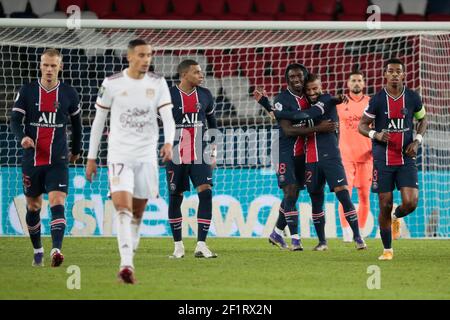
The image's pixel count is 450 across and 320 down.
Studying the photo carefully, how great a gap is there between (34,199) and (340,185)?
3724 millimetres

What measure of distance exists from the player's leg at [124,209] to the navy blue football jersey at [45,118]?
162 cm

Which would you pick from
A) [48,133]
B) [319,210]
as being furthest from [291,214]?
[48,133]

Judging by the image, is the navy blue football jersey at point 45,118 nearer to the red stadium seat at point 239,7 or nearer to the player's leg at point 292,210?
the player's leg at point 292,210

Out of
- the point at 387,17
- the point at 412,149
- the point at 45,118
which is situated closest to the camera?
the point at 45,118

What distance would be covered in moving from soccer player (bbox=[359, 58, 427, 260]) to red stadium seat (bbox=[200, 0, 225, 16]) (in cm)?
904

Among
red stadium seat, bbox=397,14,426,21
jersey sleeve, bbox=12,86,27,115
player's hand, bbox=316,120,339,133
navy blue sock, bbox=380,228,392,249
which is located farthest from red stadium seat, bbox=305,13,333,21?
jersey sleeve, bbox=12,86,27,115

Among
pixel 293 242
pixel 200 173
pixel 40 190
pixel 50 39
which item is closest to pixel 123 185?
pixel 40 190

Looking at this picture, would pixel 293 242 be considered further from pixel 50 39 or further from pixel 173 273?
pixel 50 39

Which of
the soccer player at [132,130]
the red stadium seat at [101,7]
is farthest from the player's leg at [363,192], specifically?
the red stadium seat at [101,7]

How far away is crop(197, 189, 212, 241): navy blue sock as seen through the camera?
10.8 meters

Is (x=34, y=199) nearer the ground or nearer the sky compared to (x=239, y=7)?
nearer the ground

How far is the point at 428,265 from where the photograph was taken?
32.4 ft

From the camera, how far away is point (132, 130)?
8094 mm

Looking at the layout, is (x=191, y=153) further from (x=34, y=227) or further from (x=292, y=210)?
(x=34, y=227)
